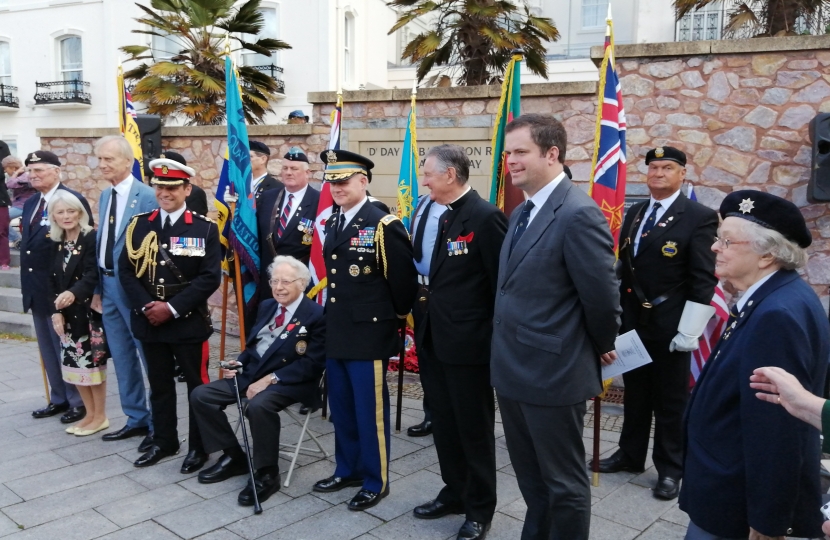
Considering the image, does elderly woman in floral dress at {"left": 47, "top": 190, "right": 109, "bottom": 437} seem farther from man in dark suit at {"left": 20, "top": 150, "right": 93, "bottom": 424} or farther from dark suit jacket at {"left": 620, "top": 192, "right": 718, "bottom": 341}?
dark suit jacket at {"left": 620, "top": 192, "right": 718, "bottom": 341}

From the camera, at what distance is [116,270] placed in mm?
4809

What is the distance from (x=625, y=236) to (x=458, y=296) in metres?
1.44

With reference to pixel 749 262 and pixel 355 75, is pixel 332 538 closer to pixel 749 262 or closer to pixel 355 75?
pixel 749 262

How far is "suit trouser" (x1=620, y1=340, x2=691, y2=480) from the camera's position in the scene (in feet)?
13.3

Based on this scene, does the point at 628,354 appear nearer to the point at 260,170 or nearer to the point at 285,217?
the point at 285,217

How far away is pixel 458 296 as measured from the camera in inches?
134

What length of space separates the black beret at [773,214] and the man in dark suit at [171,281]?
10.6 feet

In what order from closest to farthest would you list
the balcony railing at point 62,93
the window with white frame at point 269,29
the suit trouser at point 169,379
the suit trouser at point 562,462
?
the suit trouser at point 562,462
the suit trouser at point 169,379
the window with white frame at point 269,29
the balcony railing at point 62,93

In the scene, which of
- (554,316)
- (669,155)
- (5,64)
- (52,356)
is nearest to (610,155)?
(669,155)

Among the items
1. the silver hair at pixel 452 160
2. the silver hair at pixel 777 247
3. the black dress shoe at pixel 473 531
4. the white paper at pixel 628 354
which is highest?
the silver hair at pixel 452 160

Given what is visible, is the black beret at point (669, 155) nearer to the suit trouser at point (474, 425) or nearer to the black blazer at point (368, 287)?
the black blazer at point (368, 287)

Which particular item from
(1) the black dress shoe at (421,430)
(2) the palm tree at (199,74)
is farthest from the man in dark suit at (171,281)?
(2) the palm tree at (199,74)

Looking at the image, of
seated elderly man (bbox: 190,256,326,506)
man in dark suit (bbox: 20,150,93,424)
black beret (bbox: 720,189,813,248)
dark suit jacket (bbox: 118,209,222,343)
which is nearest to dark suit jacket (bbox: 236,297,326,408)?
seated elderly man (bbox: 190,256,326,506)

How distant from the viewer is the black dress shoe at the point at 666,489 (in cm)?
392
